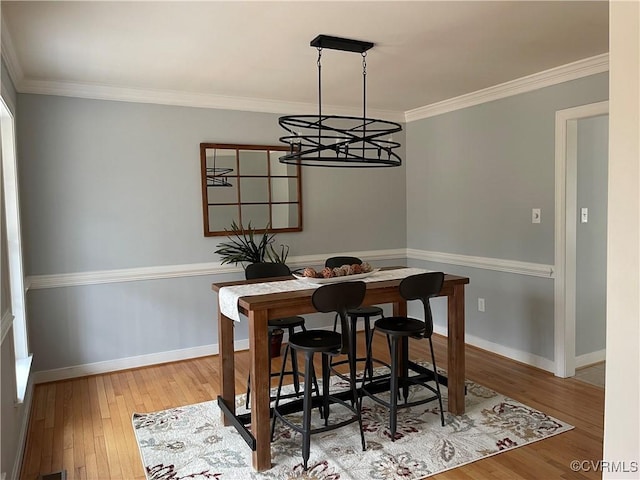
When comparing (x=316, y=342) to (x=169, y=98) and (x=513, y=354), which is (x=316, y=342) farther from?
(x=169, y=98)

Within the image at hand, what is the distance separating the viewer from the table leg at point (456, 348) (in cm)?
317

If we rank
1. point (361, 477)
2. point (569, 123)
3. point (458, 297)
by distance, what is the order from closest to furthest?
point (361, 477), point (458, 297), point (569, 123)

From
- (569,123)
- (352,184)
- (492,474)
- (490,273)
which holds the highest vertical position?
(569,123)

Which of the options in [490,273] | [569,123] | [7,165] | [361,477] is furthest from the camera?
[490,273]

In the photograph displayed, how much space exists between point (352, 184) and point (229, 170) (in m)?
1.35

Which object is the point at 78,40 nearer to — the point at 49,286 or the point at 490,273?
the point at 49,286

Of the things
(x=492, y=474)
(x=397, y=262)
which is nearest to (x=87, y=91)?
(x=397, y=262)

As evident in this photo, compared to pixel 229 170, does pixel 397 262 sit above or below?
below

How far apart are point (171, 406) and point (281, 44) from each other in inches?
99.5

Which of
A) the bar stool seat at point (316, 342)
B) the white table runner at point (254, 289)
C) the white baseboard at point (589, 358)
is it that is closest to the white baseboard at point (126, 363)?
the white table runner at point (254, 289)

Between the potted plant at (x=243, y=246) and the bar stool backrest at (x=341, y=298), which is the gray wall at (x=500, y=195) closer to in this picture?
the potted plant at (x=243, y=246)

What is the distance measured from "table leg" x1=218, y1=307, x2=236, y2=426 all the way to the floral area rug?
21cm

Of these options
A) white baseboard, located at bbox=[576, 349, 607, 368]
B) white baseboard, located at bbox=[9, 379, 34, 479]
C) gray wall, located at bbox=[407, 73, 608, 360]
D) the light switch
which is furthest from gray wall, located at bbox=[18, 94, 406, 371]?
white baseboard, located at bbox=[576, 349, 607, 368]

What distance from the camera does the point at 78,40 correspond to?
9.45 feet
